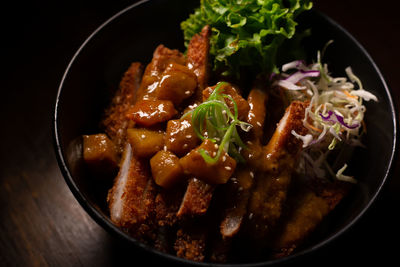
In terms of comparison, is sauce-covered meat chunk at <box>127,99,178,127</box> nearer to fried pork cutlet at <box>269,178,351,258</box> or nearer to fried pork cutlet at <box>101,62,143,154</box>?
fried pork cutlet at <box>101,62,143,154</box>

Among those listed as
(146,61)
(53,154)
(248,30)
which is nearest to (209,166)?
(248,30)

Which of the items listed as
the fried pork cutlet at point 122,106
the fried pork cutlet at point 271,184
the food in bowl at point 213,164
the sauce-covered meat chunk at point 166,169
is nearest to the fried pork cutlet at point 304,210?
the food in bowl at point 213,164

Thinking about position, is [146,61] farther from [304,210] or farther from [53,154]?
[304,210]

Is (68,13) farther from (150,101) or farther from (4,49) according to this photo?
(150,101)

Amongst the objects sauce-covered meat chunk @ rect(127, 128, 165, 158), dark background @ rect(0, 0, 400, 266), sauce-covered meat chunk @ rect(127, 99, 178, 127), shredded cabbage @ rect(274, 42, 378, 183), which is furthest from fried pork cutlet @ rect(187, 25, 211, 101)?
dark background @ rect(0, 0, 400, 266)

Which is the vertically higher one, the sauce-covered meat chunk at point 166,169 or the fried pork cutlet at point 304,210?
the sauce-covered meat chunk at point 166,169

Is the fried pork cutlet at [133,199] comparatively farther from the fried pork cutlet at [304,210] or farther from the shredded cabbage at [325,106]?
the shredded cabbage at [325,106]
